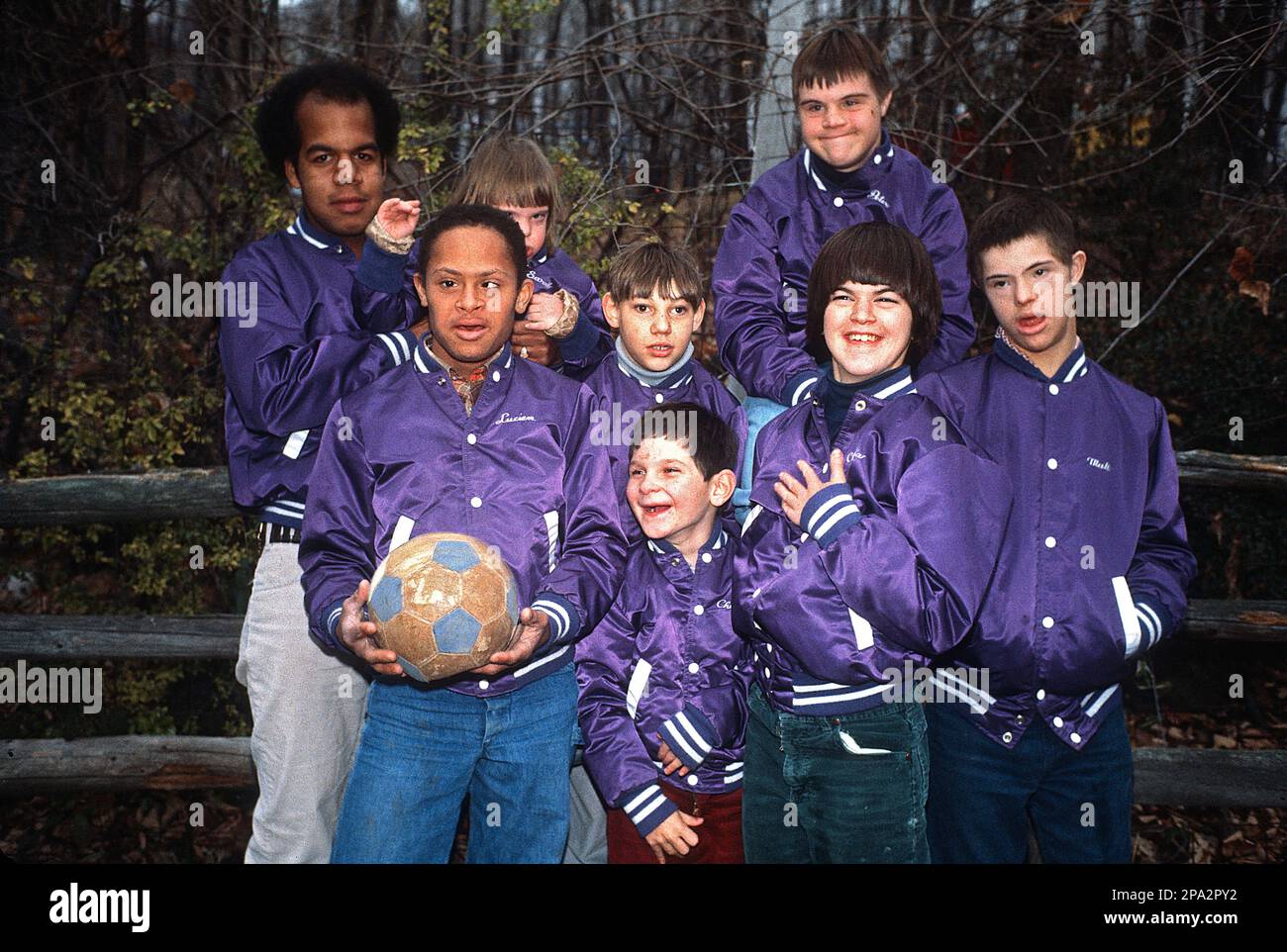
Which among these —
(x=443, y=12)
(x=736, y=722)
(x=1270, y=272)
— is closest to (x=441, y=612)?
(x=736, y=722)

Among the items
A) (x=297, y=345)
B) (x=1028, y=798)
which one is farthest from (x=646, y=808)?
(x=297, y=345)

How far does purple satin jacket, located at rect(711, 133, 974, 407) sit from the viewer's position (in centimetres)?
375

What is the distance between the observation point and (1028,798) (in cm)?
313

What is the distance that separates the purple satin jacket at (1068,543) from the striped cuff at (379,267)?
1.57 metres

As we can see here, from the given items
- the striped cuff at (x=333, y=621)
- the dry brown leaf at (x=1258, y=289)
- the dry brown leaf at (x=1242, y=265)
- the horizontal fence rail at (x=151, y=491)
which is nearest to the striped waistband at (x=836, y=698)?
the striped cuff at (x=333, y=621)

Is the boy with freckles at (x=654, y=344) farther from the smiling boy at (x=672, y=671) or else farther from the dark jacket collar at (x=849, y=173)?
the dark jacket collar at (x=849, y=173)

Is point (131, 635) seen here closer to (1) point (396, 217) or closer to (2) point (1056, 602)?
(1) point (396, 217)

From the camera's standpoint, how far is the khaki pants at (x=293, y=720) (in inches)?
133

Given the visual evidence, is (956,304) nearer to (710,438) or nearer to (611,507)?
(710,438)

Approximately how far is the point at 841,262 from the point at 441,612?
1473 mm

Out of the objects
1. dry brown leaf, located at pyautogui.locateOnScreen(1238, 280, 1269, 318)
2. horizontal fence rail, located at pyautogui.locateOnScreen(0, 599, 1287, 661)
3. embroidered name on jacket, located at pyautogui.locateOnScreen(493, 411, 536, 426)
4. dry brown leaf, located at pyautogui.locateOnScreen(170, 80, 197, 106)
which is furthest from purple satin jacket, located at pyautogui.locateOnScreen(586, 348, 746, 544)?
dry brown leaf, located at pyautogui.locateOnScreen(170, 80, 197, 106)

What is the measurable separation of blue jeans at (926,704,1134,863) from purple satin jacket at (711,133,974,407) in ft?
4.09

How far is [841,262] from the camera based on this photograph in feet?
10.7

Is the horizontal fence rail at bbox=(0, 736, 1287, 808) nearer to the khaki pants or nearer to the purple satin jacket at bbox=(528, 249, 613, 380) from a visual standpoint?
the khaki pants
